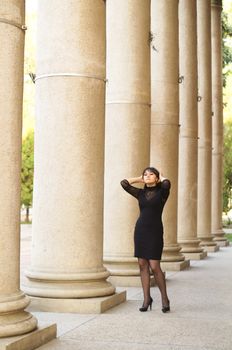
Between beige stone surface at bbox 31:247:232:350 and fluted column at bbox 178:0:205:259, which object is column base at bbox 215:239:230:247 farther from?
beige stone surface at bbox 31:247:232:350

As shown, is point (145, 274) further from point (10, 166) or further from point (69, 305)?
point (10, 166)

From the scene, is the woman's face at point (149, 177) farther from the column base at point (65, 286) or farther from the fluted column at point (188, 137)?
the fluted column at point (188, 137)

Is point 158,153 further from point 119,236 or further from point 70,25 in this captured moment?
point 70,25

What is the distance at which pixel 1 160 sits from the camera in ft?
87.9

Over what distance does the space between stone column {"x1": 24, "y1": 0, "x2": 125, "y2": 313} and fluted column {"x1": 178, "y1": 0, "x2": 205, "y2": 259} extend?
127 feet

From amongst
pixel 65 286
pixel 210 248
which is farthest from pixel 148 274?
pixel 210 248

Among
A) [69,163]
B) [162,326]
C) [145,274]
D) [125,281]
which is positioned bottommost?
[162,326]

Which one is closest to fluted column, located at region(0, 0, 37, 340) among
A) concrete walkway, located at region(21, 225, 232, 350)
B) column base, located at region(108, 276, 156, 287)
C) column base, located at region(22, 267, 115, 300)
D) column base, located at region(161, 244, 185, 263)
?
concrete walkway, located at region(21, 225, 232, 350)

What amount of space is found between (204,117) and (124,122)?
4508cm

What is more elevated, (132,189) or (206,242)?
(132,189)

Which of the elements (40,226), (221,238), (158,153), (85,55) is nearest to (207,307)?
(40,226)

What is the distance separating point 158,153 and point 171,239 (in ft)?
27.3

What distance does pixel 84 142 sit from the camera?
126ft

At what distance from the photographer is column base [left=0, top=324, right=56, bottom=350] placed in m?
25.1
